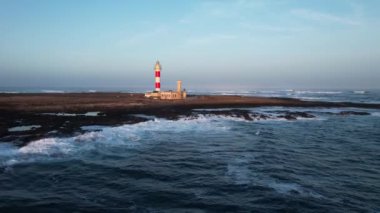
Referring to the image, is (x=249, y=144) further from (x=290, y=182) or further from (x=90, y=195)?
(x=90, y=195)

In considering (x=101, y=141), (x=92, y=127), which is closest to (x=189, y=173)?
(x=101, y=141)

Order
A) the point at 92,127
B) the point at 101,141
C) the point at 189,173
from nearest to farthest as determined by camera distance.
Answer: the point at 189,173, the point at 101,141, the point at 92,127

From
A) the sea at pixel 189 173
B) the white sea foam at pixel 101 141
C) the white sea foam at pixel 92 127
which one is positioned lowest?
the sea at pixel 189 173

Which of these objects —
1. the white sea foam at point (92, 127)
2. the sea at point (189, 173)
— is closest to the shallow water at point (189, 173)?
the sea at point (189, 173)

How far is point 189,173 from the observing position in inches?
515

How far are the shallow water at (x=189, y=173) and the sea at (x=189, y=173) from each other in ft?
0.09

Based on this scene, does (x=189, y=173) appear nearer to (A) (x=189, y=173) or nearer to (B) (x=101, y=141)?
(A) (x=189, y=173)

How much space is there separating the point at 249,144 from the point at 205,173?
6796 mm

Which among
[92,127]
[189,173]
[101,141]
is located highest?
[92,127]

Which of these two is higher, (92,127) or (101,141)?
(92,127)

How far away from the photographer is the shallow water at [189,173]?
9859 millimetres

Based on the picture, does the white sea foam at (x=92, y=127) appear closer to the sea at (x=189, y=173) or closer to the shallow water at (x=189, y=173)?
the sea at (x=189, y=173)

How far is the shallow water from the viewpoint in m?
9.86

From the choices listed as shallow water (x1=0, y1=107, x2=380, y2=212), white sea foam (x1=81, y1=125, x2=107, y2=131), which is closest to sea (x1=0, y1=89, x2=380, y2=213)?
shallow water (x1=0, y1=107, x2=380, y2=212)
